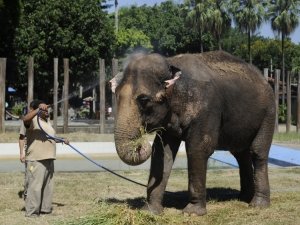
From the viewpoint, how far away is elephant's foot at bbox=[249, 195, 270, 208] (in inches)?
325

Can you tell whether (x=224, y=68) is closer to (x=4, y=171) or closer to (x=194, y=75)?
(x=194, y=75)

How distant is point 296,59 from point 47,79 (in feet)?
128

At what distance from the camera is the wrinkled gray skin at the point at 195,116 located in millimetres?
6992

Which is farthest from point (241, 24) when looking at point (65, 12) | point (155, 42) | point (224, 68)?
point (224, 68)

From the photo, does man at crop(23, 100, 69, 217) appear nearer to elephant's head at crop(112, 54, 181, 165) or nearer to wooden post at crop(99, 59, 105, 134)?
elephant's head at crop(112, 54, 181, 165)

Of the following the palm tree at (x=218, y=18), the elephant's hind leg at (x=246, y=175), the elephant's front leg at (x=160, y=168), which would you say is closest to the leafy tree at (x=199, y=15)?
the palm tree at (x=218, y=18)

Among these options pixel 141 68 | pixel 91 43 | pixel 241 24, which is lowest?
pixel 141 68

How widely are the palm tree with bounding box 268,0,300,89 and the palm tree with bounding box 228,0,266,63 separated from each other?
1.01 metres

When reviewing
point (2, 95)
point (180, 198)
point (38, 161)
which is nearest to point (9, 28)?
point (2, 95)

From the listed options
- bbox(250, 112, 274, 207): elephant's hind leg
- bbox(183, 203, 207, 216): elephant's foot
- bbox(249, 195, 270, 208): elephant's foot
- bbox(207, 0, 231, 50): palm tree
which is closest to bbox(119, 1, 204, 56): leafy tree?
bbox(207, 0, 231, 50): palm tree

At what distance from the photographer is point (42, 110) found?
25.7 ft

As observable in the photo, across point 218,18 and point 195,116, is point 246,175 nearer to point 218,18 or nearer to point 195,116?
point 195,116

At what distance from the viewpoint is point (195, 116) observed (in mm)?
7461

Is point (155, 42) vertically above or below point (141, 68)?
above
